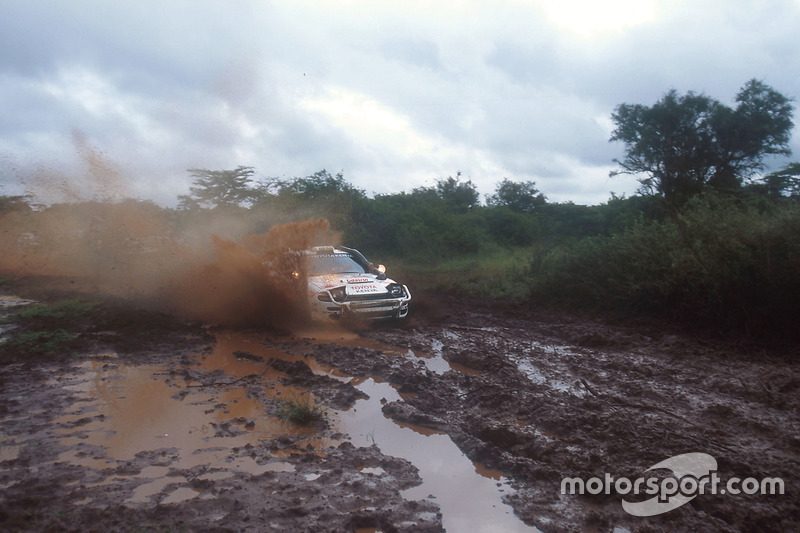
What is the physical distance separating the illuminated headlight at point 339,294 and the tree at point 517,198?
30.7 metres

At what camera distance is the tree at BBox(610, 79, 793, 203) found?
2372cm

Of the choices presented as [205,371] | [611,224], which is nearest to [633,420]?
[205,371]

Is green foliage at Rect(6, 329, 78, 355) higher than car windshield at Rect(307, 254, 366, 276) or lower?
lower

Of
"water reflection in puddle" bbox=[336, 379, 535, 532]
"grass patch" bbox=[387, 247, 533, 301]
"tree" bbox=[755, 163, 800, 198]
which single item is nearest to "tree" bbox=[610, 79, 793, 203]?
"tree" bbox=[755, 163, 800, 198]

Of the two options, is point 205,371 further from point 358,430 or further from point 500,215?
point 500,215

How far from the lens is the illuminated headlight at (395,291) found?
10531 millimetres

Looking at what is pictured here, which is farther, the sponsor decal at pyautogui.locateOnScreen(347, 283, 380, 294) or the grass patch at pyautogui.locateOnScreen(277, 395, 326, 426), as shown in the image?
the sponsor decal at pyautogui.locateOnScreen(347, 283, 380, 294)

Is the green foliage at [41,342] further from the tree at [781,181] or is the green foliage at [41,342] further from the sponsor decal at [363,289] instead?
the tree at [781,181]

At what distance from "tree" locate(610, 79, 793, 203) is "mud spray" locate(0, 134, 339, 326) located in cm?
1784

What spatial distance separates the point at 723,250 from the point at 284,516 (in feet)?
30.4

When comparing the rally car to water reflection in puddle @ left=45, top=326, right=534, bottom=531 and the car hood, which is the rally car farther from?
water reflection in puddle @ left=45, top=326, right=534, bottom=531

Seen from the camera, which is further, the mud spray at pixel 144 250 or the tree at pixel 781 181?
the tree at pixel 781 181

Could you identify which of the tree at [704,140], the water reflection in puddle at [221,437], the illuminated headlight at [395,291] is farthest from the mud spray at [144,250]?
the tree at [704,140]

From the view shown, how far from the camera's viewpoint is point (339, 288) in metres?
9.98
